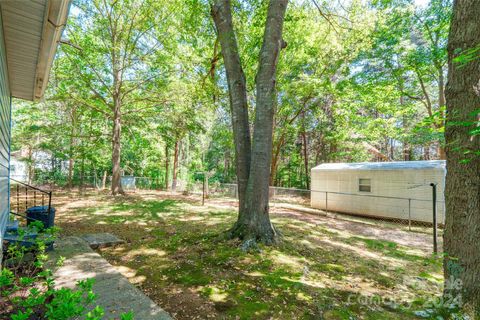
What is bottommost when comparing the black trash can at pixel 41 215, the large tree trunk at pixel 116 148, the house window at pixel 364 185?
the black trash can at pixel 41 215

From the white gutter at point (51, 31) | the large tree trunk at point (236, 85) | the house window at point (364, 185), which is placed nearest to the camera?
the white gutter at point (51, 31)

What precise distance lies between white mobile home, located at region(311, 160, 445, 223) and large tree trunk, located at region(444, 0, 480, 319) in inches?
273

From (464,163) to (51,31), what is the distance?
481 cm

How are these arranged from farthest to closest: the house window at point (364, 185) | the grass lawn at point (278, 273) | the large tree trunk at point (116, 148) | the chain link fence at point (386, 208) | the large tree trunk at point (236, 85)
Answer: the large tree trunk at point (116, 148)
the house window at point (364, 185)
the chain link fence at point (386, 208)
the large tree trunk at point (236, 85)
the grass lawn at point (278, 273)

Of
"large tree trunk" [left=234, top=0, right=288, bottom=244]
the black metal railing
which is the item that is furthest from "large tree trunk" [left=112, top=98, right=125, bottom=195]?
"large tree trunk" [left=234, top=0, right=288, bottom=244]

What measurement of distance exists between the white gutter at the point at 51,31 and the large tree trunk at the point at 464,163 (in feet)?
13.0

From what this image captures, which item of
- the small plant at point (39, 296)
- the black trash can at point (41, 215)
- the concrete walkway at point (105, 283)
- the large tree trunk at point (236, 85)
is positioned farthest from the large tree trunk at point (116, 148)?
the small plant at point (39, 296)

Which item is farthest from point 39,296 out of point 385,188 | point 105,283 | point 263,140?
point 385,188

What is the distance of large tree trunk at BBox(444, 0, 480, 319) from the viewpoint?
242 cm

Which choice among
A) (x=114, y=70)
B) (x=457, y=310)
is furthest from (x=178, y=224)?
(x=114, y=70)

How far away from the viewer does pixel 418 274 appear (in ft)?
14.4

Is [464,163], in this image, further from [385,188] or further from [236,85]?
[385,188]

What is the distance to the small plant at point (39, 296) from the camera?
58.6 inches

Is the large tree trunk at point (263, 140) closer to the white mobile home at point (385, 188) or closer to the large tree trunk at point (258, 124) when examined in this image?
the large tree trunk at point (258, 124)
